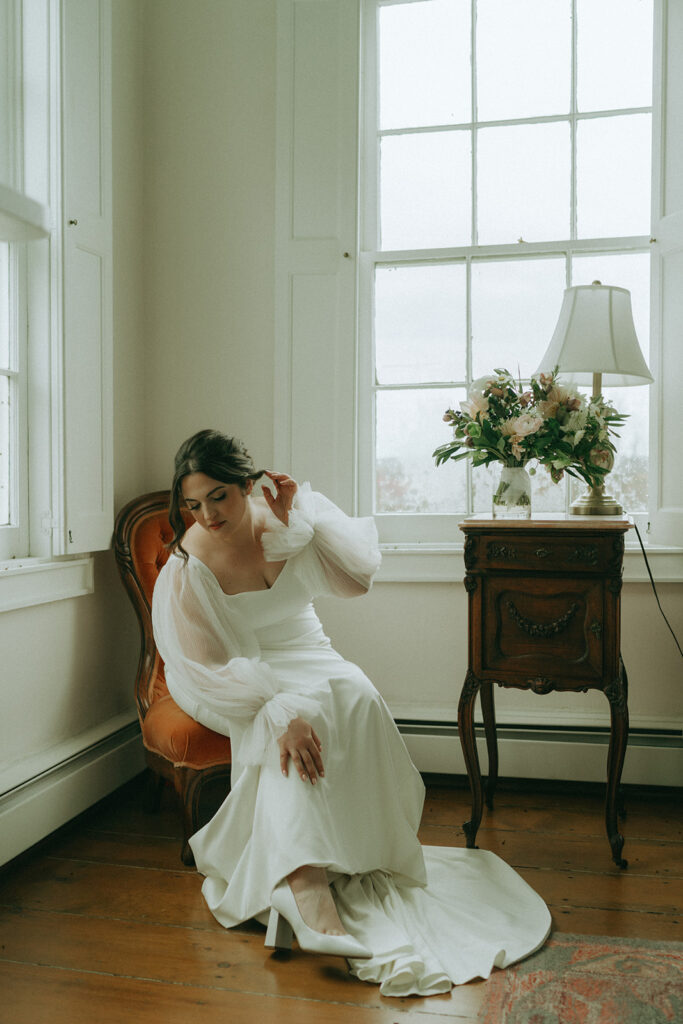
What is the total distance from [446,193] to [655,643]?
1.90m

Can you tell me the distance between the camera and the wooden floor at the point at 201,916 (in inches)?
71.9

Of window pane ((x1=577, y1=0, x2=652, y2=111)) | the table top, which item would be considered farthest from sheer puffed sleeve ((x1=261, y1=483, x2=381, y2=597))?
window pane ((x1=577, y1=0, x2=652, y2=111))

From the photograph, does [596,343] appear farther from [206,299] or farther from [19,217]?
[19,217]

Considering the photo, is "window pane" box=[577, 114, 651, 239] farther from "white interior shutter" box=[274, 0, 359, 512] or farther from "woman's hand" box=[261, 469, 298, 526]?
"woman's hand" box=[261, 469, 298, 526]

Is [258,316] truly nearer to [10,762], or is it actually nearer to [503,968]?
[10,762]

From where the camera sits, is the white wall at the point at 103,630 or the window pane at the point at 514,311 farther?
the window pane at the point at 514,311

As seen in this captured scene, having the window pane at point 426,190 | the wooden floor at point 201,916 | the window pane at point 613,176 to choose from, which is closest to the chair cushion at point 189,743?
the wooden floor at point 201,916

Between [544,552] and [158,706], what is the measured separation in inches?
51.7

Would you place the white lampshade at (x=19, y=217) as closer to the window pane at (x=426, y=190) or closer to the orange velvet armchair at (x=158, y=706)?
the orange velvet armchair at (x=158, y=706)

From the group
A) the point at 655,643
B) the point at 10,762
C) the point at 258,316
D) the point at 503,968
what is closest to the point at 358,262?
the point at 258,316

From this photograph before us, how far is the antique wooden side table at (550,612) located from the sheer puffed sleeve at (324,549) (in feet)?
1.09

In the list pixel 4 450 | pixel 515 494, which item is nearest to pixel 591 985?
pixel 515 494

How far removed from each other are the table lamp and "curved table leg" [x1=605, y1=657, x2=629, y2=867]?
22.5 inches

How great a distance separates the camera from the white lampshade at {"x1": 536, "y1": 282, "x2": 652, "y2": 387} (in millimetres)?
2611
